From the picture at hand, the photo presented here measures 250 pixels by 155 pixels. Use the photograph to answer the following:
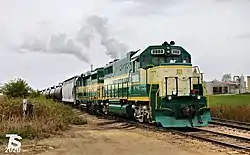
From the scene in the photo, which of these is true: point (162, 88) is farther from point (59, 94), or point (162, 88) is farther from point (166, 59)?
point (59, 94)

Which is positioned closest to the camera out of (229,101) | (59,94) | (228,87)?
(229,101)

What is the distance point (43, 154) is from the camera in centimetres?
1009

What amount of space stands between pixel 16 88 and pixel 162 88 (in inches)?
667

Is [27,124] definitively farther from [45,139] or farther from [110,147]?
[110,147]

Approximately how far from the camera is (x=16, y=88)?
3039 centimetres

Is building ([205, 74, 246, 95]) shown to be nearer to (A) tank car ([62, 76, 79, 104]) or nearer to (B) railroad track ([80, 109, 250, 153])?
(A) tank car ([62, 76, 79, 104])

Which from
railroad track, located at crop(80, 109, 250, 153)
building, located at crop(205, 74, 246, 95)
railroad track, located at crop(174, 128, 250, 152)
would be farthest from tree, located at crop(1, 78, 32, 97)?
building, located at crop(205, 74, 246, 95)

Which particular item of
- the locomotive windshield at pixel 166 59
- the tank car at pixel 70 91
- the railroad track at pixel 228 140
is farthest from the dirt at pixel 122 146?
the tank car at pixel 70 91

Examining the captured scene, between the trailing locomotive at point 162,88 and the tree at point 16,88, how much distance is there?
10153 millimetres

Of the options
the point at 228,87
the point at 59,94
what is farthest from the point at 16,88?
the point at 228,87

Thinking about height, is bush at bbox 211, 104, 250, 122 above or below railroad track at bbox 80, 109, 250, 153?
above

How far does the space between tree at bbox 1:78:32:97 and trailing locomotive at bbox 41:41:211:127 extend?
10153 mm

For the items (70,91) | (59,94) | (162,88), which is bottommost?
(162,88)

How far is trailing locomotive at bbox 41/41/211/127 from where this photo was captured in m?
16.0
